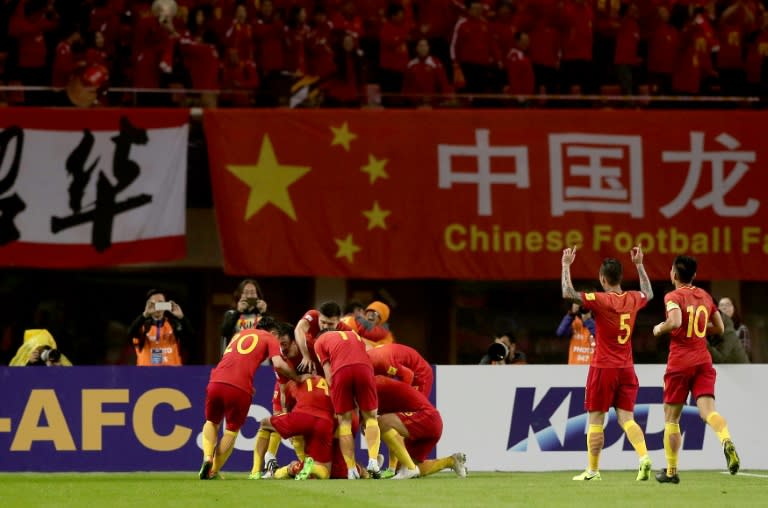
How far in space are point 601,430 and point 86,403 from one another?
19.8 ft

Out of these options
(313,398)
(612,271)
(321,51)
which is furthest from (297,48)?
(612,271)

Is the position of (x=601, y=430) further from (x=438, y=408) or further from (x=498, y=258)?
(x=498, y=258)

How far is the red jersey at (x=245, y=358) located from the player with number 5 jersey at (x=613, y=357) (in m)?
3.02

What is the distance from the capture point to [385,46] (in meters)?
21.7

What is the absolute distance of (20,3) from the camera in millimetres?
20984

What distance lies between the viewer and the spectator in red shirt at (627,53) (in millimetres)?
22094

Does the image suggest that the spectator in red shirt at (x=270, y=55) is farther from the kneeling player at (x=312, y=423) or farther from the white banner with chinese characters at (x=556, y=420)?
the kneeling player at (x=312, y=423)

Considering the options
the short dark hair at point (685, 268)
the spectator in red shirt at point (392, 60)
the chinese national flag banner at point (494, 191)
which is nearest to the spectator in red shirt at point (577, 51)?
the chinese national flag banner at point (494, 191)

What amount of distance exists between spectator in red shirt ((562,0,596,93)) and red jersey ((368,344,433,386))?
25.7 ft

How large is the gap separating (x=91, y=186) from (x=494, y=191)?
5368mm

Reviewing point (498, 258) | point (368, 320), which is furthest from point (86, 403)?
point (498, 258)

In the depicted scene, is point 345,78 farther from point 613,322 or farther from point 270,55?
point 613,322

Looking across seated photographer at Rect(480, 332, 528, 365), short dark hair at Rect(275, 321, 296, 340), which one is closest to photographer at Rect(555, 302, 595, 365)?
seated photographer at Rect(480, 332, 528, 365)

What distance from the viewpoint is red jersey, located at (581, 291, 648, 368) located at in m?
13.2
